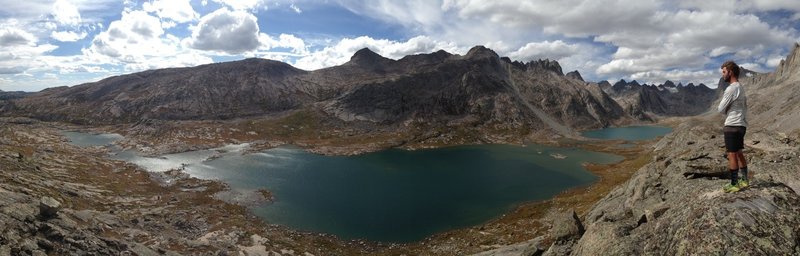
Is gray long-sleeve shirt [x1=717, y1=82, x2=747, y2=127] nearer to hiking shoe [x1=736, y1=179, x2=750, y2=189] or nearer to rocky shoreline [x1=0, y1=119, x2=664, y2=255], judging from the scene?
hiking shoe [x1=736, y1=179, x2=750, y2=189]

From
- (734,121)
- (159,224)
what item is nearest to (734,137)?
(734,121)

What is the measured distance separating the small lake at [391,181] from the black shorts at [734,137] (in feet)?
163

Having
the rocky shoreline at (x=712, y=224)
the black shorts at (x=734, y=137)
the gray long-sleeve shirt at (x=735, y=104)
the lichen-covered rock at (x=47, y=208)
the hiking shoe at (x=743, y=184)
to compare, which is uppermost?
the gray long-sleeve shirt at (x=735, y=104)

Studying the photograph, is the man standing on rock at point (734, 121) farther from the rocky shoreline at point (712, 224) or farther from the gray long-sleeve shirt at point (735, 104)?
the rocky shoreline at point (712, 224)

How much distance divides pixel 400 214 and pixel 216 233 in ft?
98.0

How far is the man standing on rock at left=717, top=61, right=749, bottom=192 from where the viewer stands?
14.5 metres

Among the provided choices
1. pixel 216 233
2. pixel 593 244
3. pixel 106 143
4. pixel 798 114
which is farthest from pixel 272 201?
pixel 798 114

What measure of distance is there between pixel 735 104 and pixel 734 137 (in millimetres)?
1189

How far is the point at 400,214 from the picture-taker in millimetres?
73188

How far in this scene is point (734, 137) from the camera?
48.5 ft

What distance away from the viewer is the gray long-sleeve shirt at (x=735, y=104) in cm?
1440

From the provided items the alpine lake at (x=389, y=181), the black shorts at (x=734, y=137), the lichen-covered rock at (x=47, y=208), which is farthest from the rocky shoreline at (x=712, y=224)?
the alpine lake at (x=389, y=181)

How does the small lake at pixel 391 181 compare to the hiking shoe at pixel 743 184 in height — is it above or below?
below

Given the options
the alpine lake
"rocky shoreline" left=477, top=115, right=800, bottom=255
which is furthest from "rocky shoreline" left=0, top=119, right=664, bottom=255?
"rocky shoreline" left=477, top=115, right=800, bottom=255
